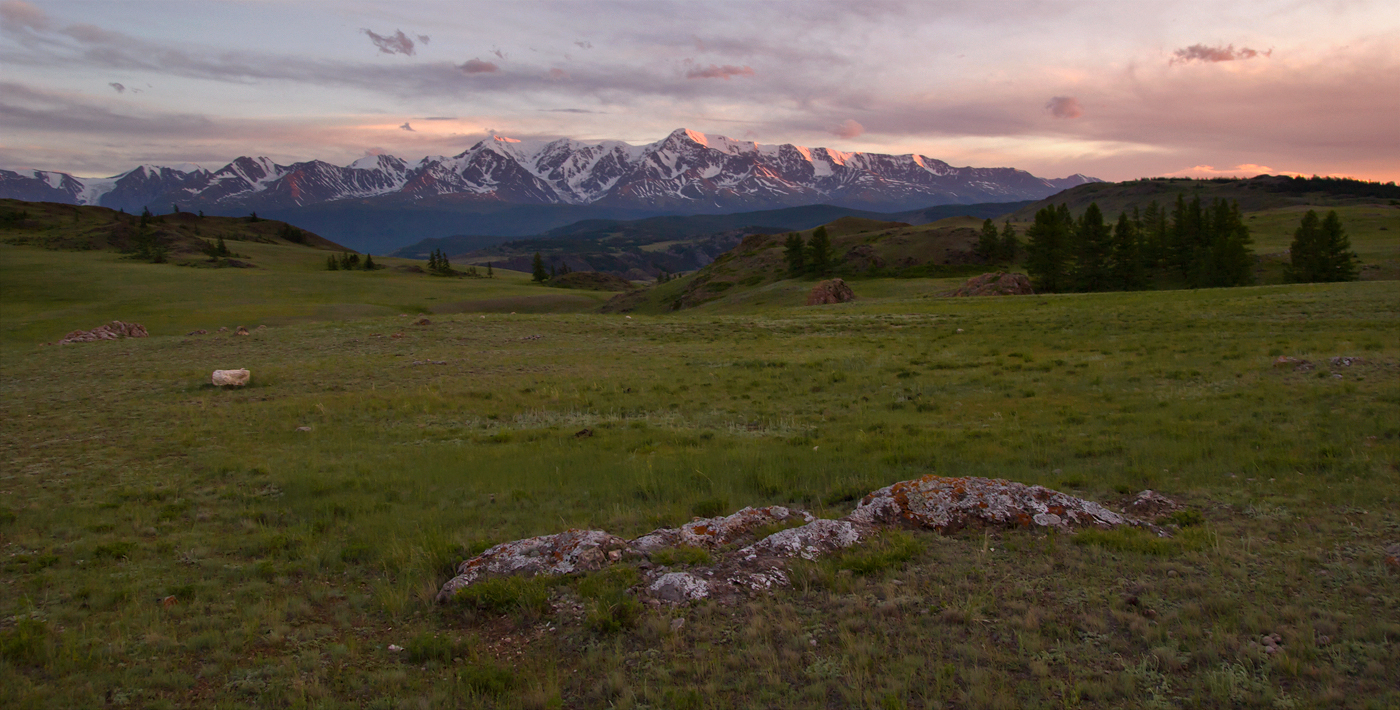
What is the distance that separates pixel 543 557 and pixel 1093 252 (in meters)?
83.0

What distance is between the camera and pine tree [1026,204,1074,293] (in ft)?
240

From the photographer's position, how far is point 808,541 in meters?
7.93

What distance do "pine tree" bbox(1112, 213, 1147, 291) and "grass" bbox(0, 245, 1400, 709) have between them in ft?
178

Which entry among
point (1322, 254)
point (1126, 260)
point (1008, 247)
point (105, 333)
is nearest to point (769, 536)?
point (105, 333)

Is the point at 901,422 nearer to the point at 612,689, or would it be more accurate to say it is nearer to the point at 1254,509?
the point at 1254,509

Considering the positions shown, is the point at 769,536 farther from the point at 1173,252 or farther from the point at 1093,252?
the point at 1173,252

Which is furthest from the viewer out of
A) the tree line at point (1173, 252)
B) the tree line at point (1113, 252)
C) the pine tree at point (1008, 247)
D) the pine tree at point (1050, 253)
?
the pine tree at point (1008, 247)

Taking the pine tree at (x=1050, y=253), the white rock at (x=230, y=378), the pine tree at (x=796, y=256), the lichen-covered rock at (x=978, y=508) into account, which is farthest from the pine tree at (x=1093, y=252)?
the white rock at (x=230, y=378)

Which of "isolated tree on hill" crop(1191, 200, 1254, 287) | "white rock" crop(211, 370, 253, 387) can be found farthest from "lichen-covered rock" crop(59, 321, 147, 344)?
"isolated tree on hill" crop(1191, 200, 1254, 287)

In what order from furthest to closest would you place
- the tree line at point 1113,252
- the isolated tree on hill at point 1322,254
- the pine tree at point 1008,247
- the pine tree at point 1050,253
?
1. the pine tree at point 1008,247
2. the pine tree at point 1050,253
3. the tree line at point 1113,252
4. the isolated tree on hill at point 1322,254

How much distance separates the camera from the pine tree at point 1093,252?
7375 centimetres

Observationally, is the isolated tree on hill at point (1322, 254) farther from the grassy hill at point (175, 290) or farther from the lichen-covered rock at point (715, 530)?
the grassy hill at point (175, 290)

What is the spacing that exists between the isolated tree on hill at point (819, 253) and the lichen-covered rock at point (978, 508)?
9154cm

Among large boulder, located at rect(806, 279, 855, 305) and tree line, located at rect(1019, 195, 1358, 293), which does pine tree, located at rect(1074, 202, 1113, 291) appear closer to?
tree line, located at rect(1019, 195, 1358, 293)
